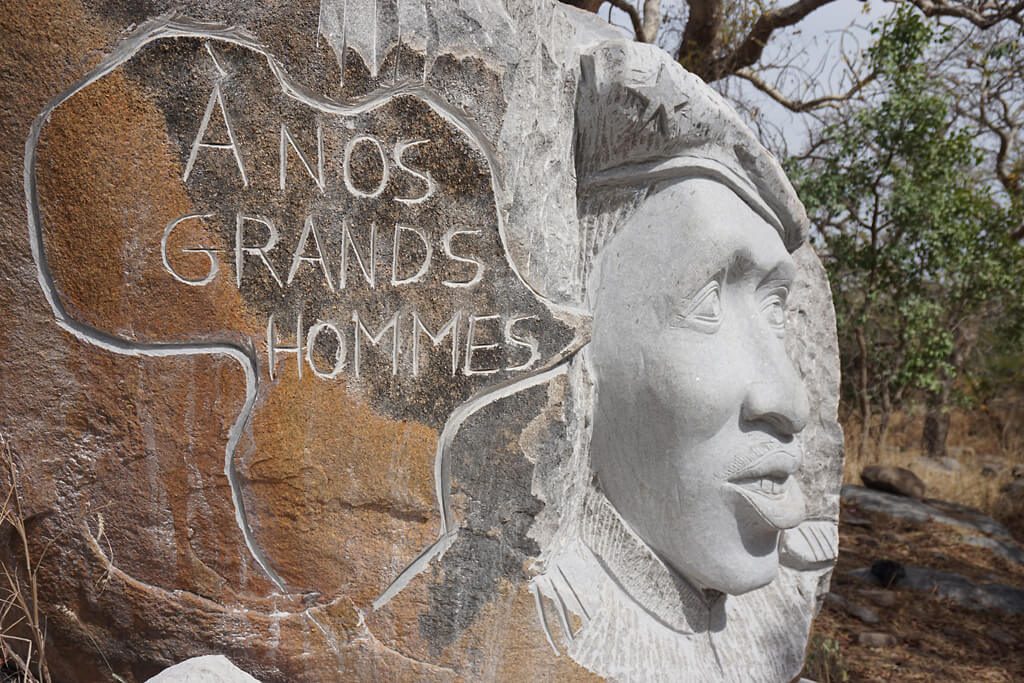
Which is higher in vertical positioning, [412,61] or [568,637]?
[412,61]

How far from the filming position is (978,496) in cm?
649

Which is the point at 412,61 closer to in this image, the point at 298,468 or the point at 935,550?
the point at 298,468

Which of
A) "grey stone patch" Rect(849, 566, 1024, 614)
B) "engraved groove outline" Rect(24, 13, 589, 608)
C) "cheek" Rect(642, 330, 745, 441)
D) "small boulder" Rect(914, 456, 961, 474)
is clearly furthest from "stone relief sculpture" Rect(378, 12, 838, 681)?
"small boulder" Rect(914, 456, 961, 474)

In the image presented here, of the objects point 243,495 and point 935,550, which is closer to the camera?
point 243,495

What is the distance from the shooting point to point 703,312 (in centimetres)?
217

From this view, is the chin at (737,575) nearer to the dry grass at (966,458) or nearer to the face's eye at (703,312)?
the face's eye at (703,312)

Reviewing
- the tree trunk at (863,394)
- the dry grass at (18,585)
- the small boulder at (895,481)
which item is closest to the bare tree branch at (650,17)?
the tree trunk at (863,394)

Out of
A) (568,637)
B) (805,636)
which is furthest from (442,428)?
(805,636)

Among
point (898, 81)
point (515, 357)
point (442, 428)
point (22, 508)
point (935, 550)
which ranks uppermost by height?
point (898, 81)

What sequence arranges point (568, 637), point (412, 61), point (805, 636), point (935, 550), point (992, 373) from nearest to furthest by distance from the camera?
point (412, 61) → point (568, 637) → point (805, 636) → point (935, 550) → point (992, 373)

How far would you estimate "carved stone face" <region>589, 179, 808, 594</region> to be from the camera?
2148 mm

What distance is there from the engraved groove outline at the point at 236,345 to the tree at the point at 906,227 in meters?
4.75

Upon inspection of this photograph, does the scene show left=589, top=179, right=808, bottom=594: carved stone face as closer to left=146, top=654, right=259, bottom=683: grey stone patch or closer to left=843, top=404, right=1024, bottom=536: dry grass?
left=146, top=654, right=259, bottom=683: grey stone patch

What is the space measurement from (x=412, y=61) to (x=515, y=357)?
639 millimetres
